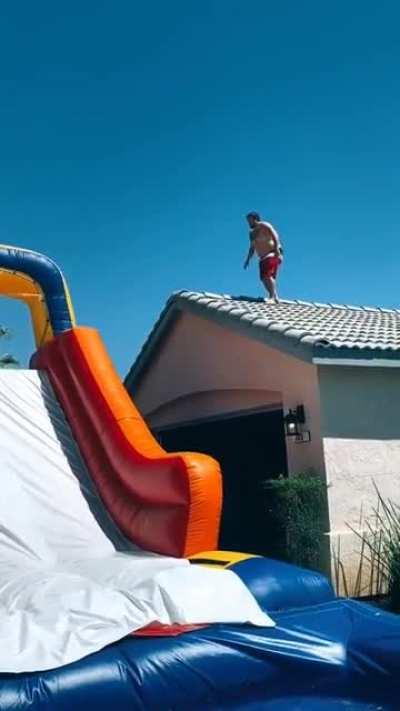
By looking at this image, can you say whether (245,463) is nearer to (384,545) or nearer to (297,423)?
(297,423)

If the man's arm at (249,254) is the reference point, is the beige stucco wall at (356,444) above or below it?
below

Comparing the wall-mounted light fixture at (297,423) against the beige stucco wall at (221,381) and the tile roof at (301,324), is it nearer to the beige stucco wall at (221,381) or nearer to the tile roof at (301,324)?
the beige stucco wall at (221,381)

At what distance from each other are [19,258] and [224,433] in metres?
A: 3.99

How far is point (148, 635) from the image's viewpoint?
4.19 m

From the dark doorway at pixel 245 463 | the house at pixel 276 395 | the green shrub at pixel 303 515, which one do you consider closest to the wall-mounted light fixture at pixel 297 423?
the house at pixel 276 395

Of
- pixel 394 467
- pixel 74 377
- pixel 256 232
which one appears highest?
pixel 256 232

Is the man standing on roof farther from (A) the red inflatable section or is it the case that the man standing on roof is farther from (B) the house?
(A) the red inflatable section

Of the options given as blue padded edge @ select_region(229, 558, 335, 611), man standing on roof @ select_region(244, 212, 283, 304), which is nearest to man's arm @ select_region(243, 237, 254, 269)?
man standing on roof @ select_region(244, 212, 283, 304)

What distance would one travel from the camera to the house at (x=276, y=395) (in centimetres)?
795

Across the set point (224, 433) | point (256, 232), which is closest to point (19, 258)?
point (224, 433)

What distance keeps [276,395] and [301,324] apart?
1.18 metres

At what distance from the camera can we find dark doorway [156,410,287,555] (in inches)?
392

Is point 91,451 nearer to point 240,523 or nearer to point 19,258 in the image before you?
point 19,258

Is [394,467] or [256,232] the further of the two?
[256,232]
